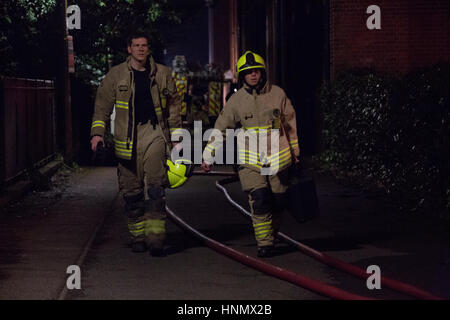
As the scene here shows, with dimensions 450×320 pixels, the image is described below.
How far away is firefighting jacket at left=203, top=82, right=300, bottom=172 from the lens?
26.7ft

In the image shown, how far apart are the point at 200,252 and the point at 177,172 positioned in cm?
81

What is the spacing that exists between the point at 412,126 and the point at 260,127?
3.69 metres

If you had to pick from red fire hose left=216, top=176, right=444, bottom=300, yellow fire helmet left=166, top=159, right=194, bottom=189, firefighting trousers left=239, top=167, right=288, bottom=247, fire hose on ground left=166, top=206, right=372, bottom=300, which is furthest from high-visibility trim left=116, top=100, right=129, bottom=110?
red fire hose left=216, top=176, right=444, bottom=300

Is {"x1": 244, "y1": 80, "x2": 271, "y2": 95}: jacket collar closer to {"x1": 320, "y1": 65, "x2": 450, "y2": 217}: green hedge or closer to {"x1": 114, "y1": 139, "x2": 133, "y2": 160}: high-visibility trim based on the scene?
{"x1": 114, "y1": 139, "x2": 133, "y2": 160}: high-visibility trim

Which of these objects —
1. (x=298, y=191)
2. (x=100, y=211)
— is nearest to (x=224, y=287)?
(x=298, y=191)

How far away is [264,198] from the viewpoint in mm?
8094

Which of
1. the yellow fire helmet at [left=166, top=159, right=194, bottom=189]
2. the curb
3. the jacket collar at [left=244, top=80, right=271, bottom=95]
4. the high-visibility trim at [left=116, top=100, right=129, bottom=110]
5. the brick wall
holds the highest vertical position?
the brick wall

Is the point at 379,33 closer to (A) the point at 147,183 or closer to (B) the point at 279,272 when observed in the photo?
(A) the point at 147,183

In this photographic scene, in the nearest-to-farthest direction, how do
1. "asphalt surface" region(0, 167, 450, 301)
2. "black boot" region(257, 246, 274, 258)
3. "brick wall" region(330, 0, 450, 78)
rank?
"asphalt surface" region(0, 167, 450, 301) < "black boot" region(257, 246, 274, 258) < "brick wall" region(330, 0, 450, 78)

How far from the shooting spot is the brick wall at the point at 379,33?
18.5m

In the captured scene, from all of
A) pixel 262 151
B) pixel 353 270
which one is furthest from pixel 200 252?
pixel 353 270

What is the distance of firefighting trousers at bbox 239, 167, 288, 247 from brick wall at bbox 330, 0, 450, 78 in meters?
10.6

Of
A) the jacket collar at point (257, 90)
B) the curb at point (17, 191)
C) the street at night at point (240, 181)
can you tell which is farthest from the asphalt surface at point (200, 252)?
the jacket collar at point (257, 90)

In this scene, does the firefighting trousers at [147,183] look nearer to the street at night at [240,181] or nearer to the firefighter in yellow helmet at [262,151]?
the street at night at [240,181]
